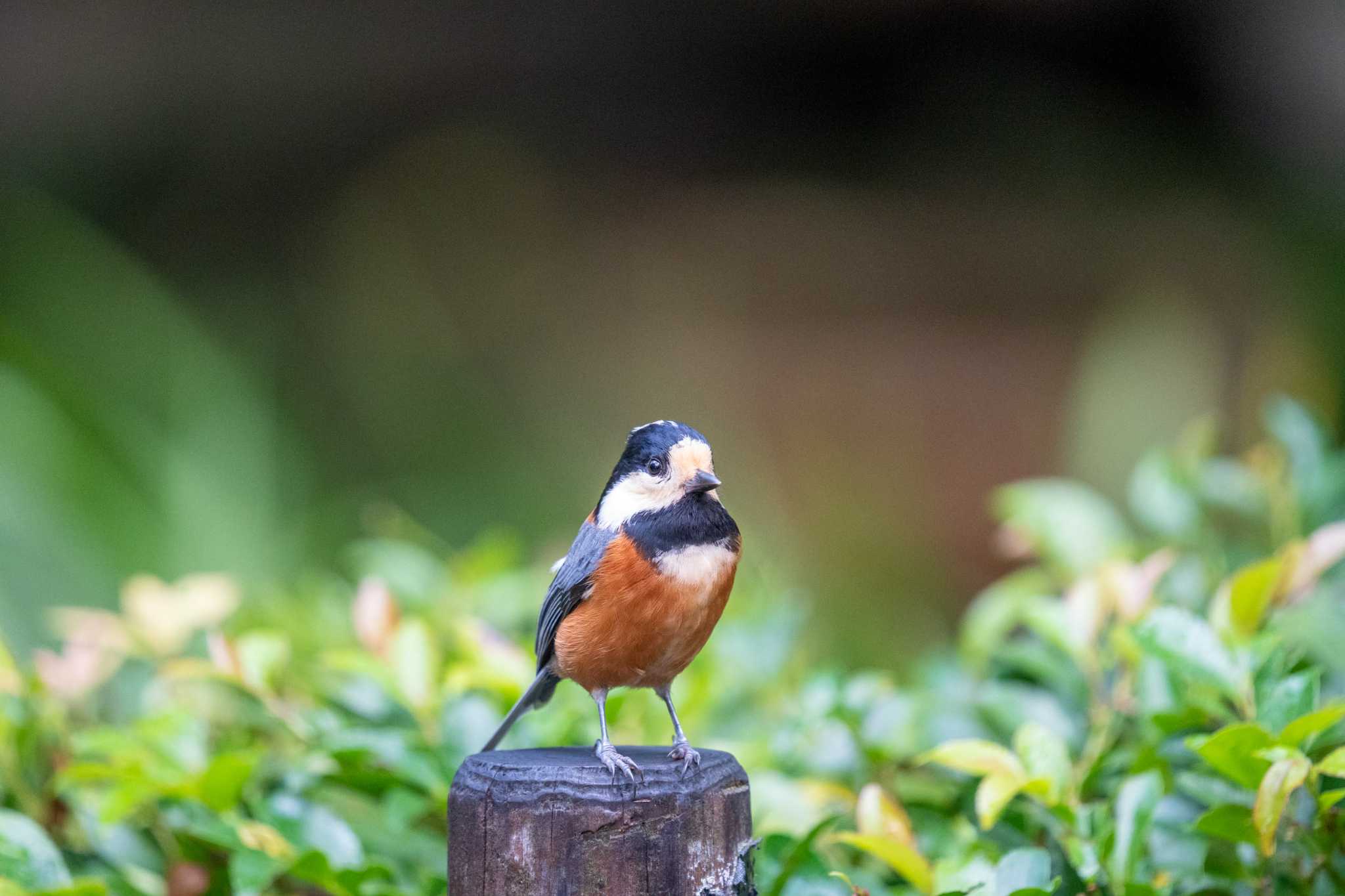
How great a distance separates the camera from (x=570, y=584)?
1586 millimetres

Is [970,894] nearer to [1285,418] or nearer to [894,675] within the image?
[1285,418]

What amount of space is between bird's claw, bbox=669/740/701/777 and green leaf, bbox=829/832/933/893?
24 centimetres

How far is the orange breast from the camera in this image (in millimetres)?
1494

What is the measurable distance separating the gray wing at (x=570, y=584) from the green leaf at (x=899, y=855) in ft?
1.46

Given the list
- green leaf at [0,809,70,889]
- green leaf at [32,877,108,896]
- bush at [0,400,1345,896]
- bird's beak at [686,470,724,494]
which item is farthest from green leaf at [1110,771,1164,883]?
green leaf at [0,809,70,889]

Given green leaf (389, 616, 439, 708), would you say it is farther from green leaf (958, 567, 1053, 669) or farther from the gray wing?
green leaf (958, 567, 1053, 669)

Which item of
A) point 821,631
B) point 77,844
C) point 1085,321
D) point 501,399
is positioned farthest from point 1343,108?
point 77,844

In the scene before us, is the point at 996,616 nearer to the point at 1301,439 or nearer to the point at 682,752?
the point at 1301,439

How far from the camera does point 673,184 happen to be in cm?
577

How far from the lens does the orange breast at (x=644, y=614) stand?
149 centimetres

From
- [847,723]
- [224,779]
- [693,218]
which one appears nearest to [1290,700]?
[847,723]

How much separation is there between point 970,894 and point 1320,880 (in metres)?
0.47

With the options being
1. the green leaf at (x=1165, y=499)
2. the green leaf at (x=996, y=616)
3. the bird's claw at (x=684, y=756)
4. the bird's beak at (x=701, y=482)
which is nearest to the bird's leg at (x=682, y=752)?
the bird's claw at (x=684, y=756)

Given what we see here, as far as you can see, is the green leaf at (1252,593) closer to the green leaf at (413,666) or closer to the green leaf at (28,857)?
the green leaf at (413,666)
